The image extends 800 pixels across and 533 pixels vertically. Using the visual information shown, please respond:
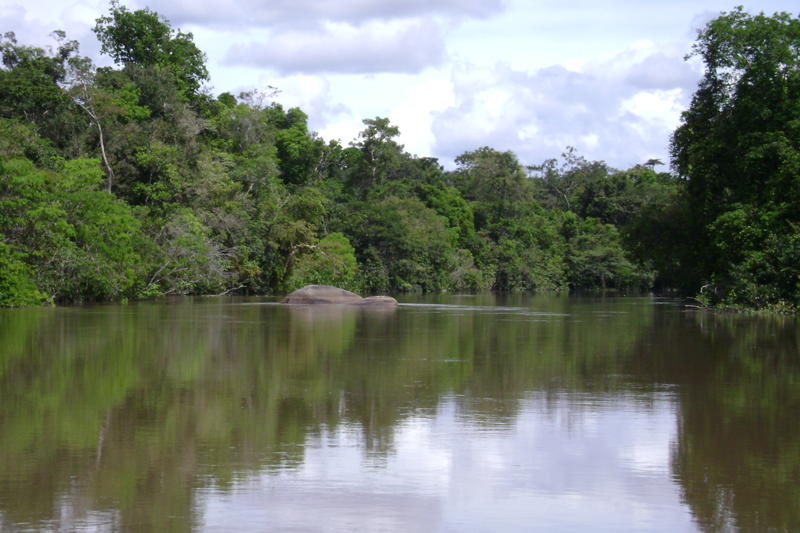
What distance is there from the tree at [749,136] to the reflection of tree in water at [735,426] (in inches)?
556

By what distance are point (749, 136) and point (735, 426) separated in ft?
88.6

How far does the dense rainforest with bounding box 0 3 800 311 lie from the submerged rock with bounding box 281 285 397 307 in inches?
264

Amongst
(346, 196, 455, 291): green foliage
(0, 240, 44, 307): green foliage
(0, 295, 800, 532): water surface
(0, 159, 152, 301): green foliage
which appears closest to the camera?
(0, 295, 800, 532): water surface

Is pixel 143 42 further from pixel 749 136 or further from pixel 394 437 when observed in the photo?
pixel 394 437

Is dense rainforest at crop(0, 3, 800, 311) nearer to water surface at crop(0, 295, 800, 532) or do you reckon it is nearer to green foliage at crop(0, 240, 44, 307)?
green foliage at crop(0, 240, 44, 307)

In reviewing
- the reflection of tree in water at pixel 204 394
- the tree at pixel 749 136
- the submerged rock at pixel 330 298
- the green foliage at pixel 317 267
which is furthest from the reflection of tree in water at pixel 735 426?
the green foliage at pixel 317 267

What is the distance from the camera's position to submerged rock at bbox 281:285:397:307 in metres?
37.2

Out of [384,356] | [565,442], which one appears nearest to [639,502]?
[565,442]

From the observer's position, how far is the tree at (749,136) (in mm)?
33188

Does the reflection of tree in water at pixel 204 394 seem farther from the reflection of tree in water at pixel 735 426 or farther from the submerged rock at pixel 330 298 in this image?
the submerged rock at pixel 330 298

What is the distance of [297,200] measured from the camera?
52.5m

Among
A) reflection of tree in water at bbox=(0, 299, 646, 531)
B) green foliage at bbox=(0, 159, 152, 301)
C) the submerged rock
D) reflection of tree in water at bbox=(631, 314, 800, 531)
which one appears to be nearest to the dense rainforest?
green foliage at bbox=(0, 159, 152, 301)

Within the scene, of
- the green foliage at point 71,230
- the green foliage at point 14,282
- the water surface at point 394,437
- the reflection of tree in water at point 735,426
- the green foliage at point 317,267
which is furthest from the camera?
the green foliage at point 317,267

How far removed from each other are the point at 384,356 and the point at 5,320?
43.3 ft
